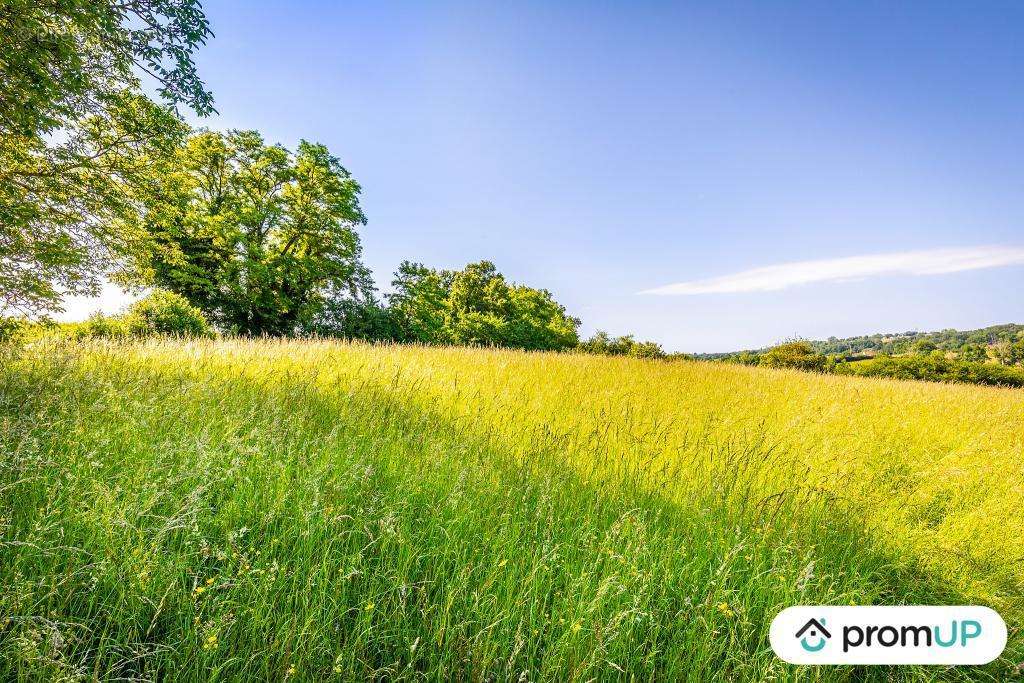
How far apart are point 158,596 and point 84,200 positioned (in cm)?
949

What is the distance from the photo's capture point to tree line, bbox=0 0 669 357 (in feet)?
18.7

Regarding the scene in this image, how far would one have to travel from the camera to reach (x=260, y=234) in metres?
23.2

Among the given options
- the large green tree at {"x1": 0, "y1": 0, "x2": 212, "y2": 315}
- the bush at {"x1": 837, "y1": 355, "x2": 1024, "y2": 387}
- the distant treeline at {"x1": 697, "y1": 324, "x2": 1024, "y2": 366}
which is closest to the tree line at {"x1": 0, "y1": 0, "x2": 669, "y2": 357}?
the large green tree at {"x1": 0, "y1": 0, "x2": 212, "y2": 315}

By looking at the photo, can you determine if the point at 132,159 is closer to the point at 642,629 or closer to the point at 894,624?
the point at 642,629

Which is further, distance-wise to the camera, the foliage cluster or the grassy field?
the foliage cluster

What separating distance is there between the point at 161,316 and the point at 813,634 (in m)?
18.0

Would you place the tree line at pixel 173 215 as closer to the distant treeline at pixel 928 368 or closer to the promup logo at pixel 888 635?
the promup logo at pixel 888 635

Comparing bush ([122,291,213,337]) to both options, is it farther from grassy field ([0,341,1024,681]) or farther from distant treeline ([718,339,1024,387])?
distant treeline ([718,339,1024,387])

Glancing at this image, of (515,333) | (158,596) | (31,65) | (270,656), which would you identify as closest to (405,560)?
(270,656)

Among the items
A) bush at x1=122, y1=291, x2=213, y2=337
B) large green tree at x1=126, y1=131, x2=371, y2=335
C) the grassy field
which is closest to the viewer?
the grassy field

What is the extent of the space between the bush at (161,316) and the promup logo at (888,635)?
1644 centimetres

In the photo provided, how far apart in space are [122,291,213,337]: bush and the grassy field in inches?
421

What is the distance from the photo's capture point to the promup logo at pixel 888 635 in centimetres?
194

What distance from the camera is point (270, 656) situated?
160 cm
